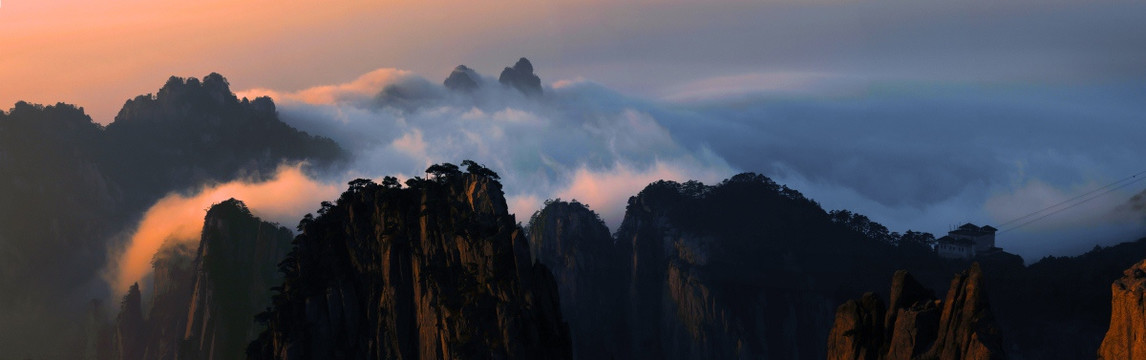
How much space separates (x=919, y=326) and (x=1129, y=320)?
550 inches

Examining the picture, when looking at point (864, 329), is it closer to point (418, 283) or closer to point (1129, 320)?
point (1129, 320)

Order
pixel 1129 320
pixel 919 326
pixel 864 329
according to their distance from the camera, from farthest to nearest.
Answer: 1. pixel 864 329
2. pixel 919 326
3. pixel 1129 320

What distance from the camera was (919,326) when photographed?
102m

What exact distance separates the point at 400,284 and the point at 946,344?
81.0 metres

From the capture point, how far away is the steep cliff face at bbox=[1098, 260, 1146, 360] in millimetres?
93125

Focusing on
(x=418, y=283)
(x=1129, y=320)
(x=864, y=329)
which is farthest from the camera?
(x=418, y=283)

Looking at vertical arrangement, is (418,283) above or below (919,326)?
above

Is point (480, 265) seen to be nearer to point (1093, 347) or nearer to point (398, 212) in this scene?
point (398, 212)

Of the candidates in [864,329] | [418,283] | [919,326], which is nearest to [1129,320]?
[919,326]

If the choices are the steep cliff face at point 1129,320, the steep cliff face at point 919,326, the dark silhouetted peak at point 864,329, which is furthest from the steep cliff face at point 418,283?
the steep cliff face at point 1129,320

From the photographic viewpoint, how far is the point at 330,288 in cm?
17300

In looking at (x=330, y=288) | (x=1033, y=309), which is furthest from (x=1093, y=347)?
(x=330, y=288)

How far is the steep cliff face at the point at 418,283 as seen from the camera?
148250mm

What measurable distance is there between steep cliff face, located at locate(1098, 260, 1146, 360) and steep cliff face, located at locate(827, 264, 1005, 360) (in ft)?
23.9
